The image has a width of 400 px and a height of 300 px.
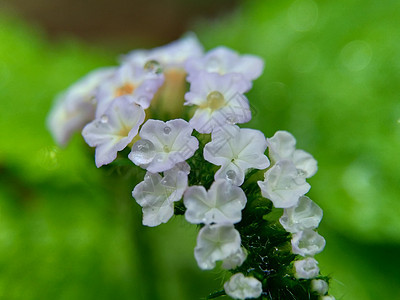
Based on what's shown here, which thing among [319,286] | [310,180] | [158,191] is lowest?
[310,180]

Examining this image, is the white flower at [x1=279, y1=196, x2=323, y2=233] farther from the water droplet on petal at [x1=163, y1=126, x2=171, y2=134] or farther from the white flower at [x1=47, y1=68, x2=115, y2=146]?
the white flower at [x1=47, y1=68, x2=115, y2=146]

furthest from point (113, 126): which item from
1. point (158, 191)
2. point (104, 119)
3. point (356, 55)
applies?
point (356, 55)

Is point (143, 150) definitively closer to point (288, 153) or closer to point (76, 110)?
point (288, 153)

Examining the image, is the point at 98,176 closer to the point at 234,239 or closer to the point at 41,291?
the point at 41,291

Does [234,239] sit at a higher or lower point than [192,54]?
lower

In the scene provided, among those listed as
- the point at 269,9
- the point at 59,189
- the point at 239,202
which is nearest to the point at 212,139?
the point at 239,202

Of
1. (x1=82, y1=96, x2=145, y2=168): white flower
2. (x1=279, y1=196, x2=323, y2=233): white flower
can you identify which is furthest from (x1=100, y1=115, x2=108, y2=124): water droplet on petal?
(x1=279, y1=196, x2=323, y2=233): white flower

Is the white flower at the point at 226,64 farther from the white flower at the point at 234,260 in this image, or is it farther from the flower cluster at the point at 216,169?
the white flower at the point at 234,260

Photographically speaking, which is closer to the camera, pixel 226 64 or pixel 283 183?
pixel 283 183
